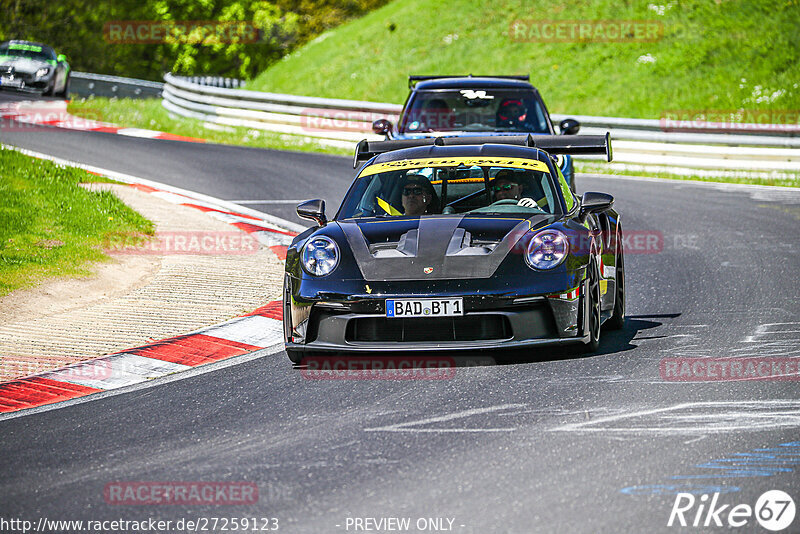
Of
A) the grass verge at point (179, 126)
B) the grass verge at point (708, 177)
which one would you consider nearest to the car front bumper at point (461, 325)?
the grass verge at point (708, 177)

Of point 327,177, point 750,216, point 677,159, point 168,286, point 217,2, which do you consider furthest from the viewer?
point 217,2

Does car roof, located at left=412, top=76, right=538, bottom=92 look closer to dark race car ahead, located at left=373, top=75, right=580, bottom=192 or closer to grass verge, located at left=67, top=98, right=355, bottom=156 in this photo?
dark race car ahead, located at left=373, top=75, right=580, bottom=192

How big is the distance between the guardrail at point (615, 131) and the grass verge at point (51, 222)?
329 inches

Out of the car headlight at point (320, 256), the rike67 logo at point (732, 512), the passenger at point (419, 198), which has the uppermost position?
the passenger at point (419, 198)

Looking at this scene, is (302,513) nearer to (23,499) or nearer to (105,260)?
(23,499)

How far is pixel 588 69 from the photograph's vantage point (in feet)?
98.5

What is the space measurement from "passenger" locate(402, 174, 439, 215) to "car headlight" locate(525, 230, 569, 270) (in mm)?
1167

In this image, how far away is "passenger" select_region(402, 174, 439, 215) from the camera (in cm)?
823

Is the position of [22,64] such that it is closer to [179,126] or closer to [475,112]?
[179,126]

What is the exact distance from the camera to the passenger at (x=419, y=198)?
27.0 ft

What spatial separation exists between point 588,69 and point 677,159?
969 cm

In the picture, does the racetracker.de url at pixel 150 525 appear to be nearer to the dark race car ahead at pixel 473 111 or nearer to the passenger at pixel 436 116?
the dark race car ahead at pixel 473 111

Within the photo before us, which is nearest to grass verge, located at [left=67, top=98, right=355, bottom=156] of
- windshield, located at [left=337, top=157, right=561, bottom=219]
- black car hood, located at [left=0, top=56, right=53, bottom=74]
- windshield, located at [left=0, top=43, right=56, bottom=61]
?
black car hood, located at [left=0, top=56, right=53, bottom=74]

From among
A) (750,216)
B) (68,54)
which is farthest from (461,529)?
(68,54)
